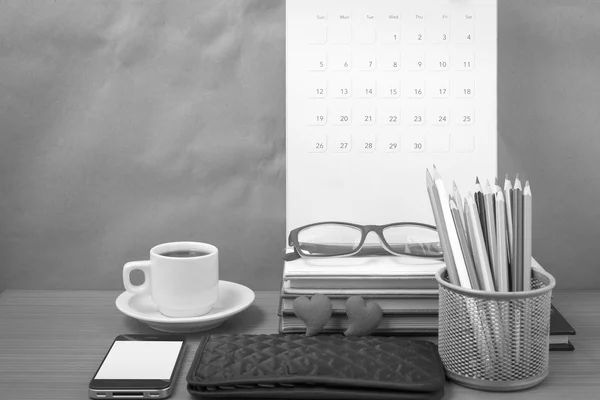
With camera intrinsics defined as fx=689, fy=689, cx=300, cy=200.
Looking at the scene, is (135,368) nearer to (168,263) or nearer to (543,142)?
(168,263)

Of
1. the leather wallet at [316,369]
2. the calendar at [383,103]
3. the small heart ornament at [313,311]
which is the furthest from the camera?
the calendar at [383,103]

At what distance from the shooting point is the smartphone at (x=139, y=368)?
2.11 ft

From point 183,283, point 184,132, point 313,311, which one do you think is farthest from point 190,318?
point 184,132

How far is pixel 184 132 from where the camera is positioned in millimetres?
969

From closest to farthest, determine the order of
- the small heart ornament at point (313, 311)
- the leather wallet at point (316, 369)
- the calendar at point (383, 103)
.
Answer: the leather wallet at point (316, 369) → the small heart ornament at point (313, 311) → the calendar at point (383, 103)

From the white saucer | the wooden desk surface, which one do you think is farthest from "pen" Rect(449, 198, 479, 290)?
the white saucer

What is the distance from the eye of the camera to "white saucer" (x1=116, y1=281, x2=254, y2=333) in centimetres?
79

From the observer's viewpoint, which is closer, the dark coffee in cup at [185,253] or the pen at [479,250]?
the pen at [479,250]

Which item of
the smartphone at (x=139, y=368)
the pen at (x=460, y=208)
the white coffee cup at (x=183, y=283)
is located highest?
the pen at (x=460, y=208)

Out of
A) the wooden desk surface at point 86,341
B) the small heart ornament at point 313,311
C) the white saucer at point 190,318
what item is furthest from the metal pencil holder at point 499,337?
the white saucer at point 190,318

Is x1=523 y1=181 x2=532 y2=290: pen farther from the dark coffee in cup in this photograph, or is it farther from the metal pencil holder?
the dark coffee in cup

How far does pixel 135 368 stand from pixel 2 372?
142 mm

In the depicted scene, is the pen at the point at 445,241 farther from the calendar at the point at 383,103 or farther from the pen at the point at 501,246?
the calendar at the point at 383,103

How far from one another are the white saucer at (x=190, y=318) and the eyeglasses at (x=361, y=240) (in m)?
0.09
